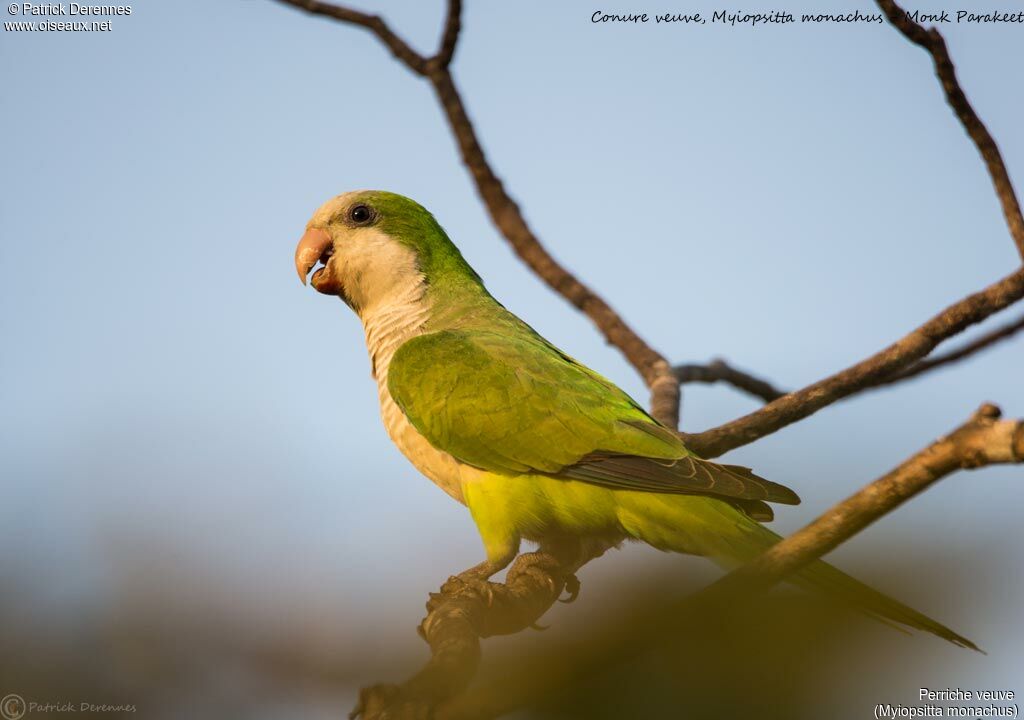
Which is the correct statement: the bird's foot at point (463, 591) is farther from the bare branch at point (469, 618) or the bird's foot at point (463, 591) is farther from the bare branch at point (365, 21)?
the bare branch at point (365, 21)

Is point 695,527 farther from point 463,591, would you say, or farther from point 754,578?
point 754,578

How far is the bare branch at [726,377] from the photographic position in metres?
5.93

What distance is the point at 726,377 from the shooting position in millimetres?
6156

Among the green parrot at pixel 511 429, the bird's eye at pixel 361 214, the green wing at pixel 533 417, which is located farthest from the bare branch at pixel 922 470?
the bird's eye at pixel 361 214

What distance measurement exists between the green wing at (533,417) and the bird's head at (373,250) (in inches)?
22.6

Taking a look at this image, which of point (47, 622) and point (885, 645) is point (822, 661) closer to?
point (885, 645)

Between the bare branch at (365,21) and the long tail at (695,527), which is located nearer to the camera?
the long tail at (695,527)

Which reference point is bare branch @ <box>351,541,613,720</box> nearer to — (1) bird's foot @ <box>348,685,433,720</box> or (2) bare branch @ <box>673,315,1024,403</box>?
(1) bird's foot @ <box>348,685,433,720</box>

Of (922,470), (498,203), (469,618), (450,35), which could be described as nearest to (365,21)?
(450,35)

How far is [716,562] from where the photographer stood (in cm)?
371

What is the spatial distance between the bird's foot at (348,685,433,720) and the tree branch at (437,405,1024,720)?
47 millimetres

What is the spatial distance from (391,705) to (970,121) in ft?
11.7

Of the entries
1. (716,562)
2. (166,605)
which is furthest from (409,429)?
(166,605)

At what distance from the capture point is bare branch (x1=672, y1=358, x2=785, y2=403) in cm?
593
